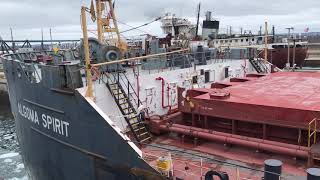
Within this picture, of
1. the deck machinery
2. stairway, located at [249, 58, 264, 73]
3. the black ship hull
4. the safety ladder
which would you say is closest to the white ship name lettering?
the black ship hull

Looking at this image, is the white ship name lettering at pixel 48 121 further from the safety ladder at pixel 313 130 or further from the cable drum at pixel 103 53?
the safety ladder at pixel 313 130

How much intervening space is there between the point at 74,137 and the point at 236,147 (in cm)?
469

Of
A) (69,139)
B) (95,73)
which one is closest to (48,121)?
(69,139)

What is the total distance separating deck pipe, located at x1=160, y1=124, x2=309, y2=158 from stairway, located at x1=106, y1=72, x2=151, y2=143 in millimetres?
622

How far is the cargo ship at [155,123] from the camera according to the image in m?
8.09

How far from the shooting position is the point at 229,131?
32.0ft

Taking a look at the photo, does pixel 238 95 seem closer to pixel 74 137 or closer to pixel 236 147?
pixel 236 147

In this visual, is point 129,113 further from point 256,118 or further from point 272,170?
point 272,170

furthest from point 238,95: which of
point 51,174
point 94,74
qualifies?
point 51,174

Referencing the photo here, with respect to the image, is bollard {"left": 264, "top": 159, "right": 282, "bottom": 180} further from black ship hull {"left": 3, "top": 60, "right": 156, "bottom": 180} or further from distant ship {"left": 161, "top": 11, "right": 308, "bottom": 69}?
distant ship {"left": 161, "top": 11, "right": 308, "bottom": 69}

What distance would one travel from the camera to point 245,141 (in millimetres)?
8586

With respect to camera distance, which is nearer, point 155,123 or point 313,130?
point 313,130

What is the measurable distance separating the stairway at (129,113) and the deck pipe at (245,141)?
622mm

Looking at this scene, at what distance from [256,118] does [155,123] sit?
304 centimetres
